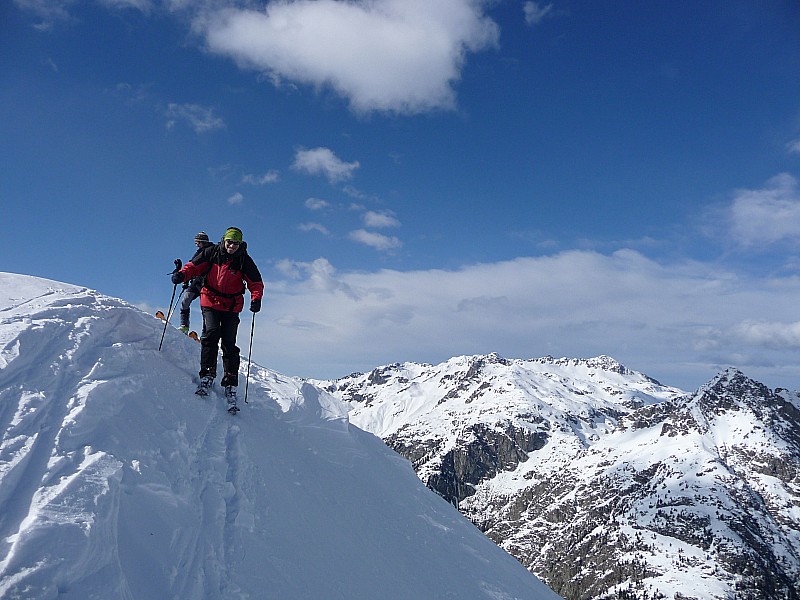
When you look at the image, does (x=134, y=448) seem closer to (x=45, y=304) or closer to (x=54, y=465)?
(x=54, y=465)

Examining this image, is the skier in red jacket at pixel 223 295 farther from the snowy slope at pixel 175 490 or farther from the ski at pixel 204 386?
the snowy slope at pixel 175 490

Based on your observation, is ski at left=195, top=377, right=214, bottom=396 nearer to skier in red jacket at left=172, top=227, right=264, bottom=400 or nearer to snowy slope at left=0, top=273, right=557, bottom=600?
skier in red jacket at left=172, top=227, right=264, bottom=400

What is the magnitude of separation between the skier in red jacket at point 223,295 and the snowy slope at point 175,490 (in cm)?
69

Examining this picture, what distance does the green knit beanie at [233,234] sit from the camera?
489 inches

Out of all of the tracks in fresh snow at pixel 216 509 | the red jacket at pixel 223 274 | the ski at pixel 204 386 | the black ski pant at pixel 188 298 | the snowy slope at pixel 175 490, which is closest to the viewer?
the snowy slope at pixel 175 490

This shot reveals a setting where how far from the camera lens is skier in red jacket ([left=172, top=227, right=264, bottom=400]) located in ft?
40.8

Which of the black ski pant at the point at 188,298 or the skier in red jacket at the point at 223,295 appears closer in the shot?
the skier in red jacket at the point at 223,295

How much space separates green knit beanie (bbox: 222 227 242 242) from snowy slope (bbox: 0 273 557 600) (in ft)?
11.2

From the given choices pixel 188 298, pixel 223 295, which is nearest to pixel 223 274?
pixel 223 295

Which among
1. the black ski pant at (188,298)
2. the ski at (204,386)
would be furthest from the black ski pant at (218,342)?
the black ski pant at (188,298)

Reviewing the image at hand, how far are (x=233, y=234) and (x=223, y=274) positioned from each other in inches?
→ 40.2

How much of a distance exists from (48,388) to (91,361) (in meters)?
1.65

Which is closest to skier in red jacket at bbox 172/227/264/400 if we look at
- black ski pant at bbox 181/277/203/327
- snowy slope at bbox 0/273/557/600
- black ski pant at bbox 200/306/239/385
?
black ski pant at bbox 200/306/239/385

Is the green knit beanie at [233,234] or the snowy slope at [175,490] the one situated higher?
the green knit beanie at [233,234]
